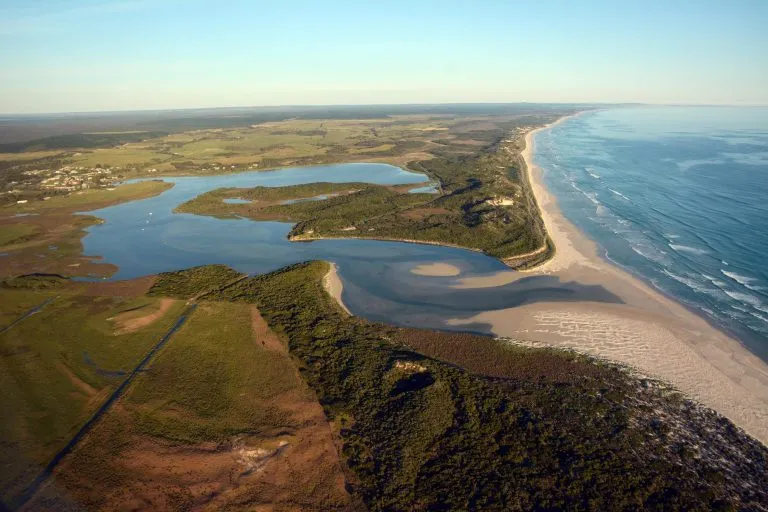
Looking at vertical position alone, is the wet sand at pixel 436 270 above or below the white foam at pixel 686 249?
below

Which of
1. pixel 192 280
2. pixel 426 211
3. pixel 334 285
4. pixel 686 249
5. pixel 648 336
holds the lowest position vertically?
pixel 648 336

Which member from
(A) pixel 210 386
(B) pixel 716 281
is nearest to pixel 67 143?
(A) pixel 210 386

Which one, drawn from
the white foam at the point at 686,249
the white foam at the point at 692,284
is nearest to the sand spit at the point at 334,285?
the white foam at the point at 692,284

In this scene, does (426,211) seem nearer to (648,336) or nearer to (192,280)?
(192,280)

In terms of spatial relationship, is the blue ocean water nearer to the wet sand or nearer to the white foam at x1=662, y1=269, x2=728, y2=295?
the white foam at x1=662, y1=269, x2=728, y2=295

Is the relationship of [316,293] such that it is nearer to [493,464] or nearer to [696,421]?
[493,464]

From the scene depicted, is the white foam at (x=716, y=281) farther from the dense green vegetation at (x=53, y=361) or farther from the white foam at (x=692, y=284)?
the dense green vegetation at (x=53, y=361)
